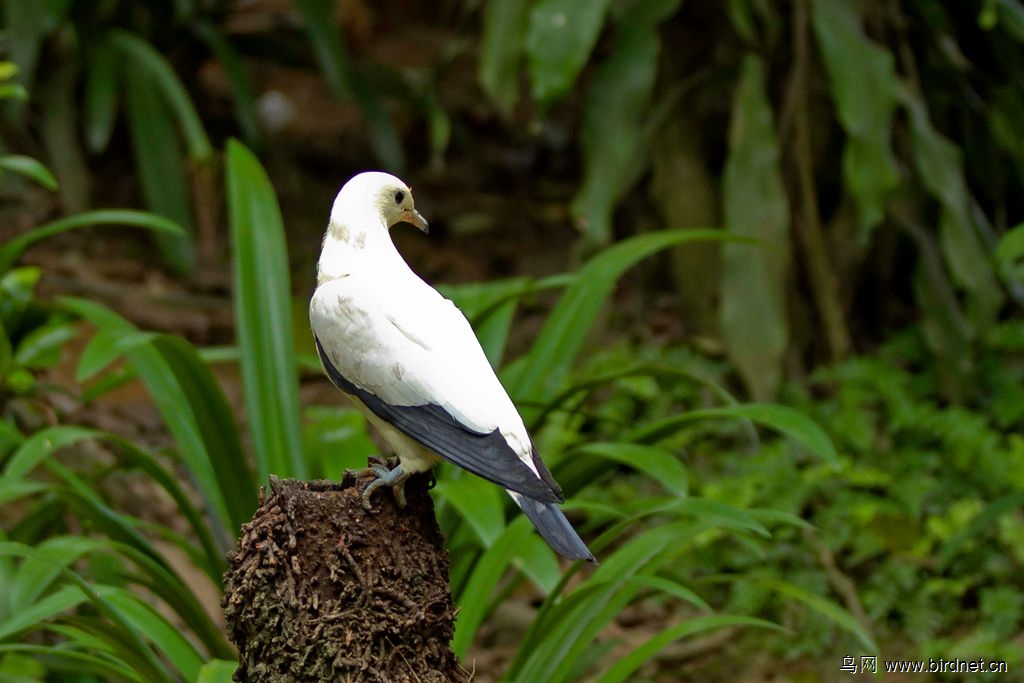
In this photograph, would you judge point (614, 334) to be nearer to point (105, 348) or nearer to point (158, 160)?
point (158, 160)

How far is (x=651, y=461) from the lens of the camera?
2.46 m

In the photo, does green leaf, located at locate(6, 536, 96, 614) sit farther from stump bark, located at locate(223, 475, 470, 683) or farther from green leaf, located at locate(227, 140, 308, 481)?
stump bark, located at locate(223, 475, 470, 683)

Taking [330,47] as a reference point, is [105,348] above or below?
below

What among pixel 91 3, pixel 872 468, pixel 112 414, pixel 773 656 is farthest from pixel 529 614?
pixel 91 3

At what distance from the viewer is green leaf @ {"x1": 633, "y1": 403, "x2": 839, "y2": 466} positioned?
2.48 metres

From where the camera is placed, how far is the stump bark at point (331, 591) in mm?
1862

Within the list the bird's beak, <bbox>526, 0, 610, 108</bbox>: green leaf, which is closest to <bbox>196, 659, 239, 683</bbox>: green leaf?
the bird's beak

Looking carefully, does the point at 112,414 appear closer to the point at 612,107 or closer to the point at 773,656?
the point at 612,107

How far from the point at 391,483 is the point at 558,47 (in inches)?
86.9

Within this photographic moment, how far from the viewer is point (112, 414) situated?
4246 mm

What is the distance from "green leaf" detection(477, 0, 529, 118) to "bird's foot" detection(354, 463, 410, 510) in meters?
2.39

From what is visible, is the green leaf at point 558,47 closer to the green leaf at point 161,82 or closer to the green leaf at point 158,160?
the green leaf at point 161,82

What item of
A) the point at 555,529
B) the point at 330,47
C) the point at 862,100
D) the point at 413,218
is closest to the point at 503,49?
the point at 862,100

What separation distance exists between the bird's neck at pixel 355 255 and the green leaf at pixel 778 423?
85 centimetres
